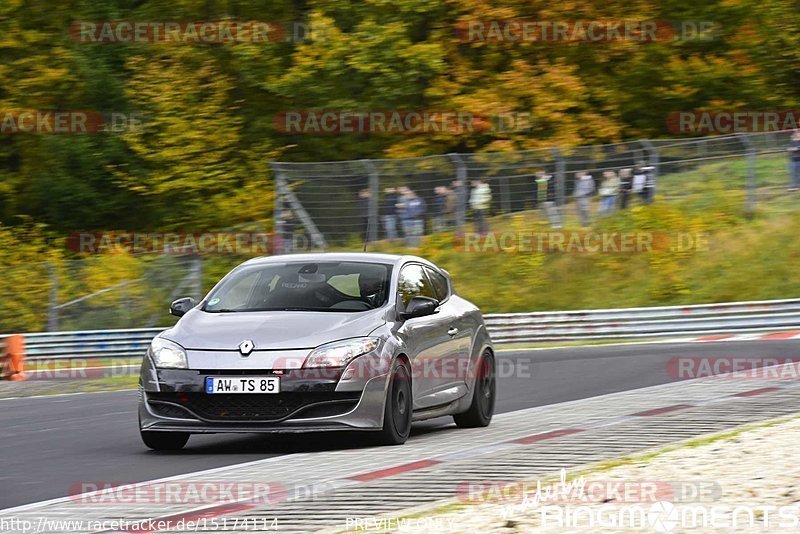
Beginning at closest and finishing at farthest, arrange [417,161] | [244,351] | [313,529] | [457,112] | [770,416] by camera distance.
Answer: [313,529]
[244,351]
[770,416]
[417,161]
[457,112]

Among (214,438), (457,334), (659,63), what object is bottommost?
(214,438)

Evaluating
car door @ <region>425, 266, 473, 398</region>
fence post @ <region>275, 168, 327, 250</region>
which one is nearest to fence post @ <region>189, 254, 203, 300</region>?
fence post @ <region>275, 168, 327, 250</region>

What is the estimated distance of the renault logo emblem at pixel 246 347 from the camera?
32.9ft

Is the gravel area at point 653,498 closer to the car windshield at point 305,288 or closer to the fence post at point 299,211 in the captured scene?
the car windshield at point 305,288

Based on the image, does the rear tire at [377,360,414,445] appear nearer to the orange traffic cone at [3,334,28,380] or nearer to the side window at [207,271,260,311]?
the side window at [207,271,260,311]

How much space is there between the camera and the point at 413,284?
11641 mm

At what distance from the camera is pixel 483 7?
1578 inches

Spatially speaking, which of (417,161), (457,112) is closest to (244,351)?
(417,161)

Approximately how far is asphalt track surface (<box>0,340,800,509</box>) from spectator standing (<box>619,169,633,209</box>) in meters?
6.91

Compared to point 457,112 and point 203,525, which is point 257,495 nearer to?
point 203,525

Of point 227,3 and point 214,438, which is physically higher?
point 227,3

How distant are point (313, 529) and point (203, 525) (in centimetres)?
54

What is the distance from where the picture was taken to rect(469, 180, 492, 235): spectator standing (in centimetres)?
2847

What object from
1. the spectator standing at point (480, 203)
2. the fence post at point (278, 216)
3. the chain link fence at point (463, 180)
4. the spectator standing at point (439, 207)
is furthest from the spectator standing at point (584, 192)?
the fence post at point (278, 216)
